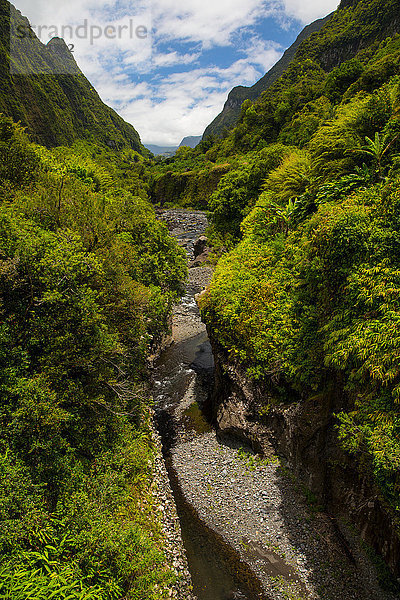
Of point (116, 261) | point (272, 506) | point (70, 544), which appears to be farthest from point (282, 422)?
point (116, 261)

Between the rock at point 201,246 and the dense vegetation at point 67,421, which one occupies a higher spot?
the rock at point 201,246

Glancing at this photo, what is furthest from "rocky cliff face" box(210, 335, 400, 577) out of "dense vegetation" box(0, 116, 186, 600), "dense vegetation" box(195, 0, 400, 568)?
"dense vegetation" box(0, 116, 186, 600)

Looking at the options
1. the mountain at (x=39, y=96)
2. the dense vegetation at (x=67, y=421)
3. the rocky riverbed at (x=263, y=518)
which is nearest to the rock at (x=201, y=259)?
the rocky riverbed at (x=263, y=518)

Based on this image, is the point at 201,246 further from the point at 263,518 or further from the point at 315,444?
the point at 263,518

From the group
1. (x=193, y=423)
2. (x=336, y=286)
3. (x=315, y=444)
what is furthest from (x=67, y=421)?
(x=336, y=286)

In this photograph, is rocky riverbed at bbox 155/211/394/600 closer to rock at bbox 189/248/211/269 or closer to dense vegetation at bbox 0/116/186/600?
dense vegetation at bbox 0/116/186/600

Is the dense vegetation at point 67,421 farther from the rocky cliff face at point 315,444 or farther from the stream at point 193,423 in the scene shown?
the rocky cliff face at point 315,444

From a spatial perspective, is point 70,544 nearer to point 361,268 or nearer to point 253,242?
point 361,268
